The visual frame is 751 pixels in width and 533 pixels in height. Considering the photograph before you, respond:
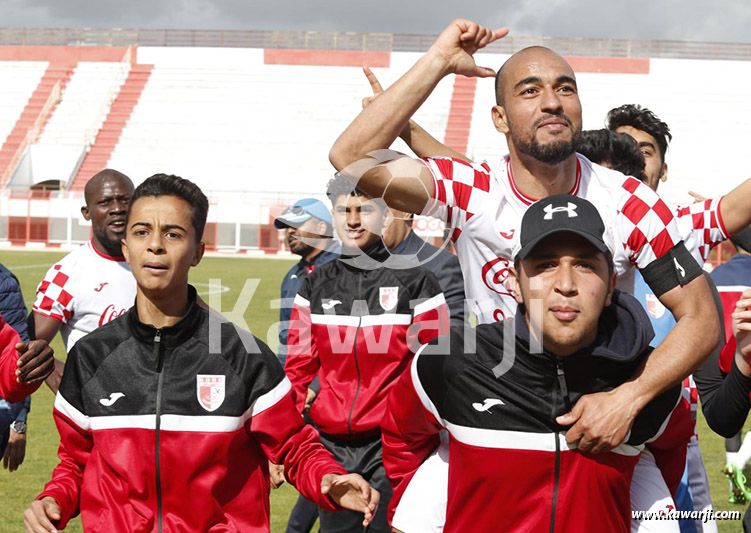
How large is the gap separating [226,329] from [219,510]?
65 centimetres

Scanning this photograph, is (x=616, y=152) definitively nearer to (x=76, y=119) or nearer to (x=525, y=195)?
(x=525, y=195)

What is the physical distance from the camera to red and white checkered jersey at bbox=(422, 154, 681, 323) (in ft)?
10.0

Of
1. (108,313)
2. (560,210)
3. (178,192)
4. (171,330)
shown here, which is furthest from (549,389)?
(108,313)

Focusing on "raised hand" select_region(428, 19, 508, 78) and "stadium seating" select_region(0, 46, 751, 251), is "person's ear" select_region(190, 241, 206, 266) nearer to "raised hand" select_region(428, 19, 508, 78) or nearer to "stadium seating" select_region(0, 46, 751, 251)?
"raised hand" select_region(428, 19, 508, 78)

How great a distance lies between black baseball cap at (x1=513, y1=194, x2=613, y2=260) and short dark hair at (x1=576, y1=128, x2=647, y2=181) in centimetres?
166

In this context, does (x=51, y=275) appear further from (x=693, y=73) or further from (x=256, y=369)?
(x=693, y=73)

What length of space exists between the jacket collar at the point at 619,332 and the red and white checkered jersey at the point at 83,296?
3.26 metres

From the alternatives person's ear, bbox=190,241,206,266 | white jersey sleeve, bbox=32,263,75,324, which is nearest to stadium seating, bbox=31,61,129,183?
white jersey sleeve, bbox=32,263,75,324

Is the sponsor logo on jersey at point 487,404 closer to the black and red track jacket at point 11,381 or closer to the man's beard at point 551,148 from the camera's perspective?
the man's beard at point 551,148

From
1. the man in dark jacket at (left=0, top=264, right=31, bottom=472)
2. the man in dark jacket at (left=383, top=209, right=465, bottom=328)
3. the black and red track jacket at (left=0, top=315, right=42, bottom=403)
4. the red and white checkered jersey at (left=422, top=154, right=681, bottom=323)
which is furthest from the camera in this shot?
the man in dark jacket at (left=383, top=209, right=465, bottom=328)

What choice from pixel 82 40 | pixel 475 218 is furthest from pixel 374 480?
pixel 82 40

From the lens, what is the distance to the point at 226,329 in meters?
3.35

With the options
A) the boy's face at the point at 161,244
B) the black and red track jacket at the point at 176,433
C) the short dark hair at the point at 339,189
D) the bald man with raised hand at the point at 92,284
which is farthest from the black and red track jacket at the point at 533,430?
the bald man with raised hand at the point at 92,284

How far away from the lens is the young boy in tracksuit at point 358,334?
468 cm
